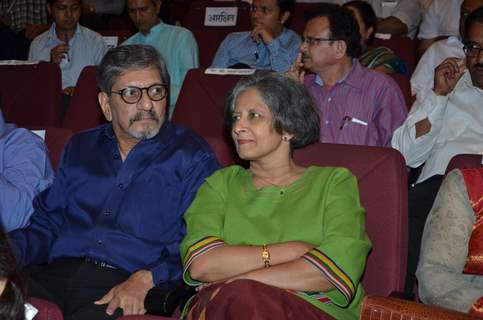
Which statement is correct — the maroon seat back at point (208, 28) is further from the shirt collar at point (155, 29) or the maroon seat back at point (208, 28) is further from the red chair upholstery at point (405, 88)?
the red chair upholstery at point (405, 88)

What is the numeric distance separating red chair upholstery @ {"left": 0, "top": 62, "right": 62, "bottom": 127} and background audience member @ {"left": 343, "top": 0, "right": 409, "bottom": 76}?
1542mm

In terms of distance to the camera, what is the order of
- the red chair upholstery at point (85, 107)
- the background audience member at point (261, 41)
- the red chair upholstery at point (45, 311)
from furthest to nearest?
the background audience member at point (261, 41) < the red chair upholstery at point (85, 107) < the red chair upholstery at point (45, 311)

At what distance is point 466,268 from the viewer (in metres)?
2.22

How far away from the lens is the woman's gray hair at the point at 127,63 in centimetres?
263

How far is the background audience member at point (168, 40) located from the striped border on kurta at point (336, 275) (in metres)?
2.37

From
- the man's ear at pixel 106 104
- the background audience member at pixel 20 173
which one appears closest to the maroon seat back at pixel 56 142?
the background audience member at pixel 20 173

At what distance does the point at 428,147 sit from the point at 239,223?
94 centimetres

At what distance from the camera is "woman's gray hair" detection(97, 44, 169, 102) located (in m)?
2.63

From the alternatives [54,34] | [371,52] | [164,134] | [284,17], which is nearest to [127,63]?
[164,134]

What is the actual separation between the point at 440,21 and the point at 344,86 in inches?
79.7

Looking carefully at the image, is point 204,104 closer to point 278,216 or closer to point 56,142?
point 56,142

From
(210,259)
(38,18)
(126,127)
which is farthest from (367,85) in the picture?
(38,18)

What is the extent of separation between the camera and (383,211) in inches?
93.2

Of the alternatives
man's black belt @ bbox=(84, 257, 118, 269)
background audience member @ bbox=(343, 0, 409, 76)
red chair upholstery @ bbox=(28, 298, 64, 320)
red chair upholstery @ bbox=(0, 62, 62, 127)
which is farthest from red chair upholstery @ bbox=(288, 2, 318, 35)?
red chair upholstery @ bbox=(28, 298, 64, 320)
